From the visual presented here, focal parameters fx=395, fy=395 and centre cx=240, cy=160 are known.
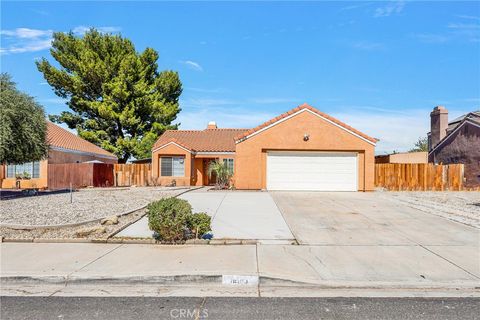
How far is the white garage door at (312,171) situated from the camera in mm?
21625

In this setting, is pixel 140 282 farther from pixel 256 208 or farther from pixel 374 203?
pixel 374 203

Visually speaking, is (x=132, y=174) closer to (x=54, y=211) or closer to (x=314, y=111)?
(x=314, y=111)

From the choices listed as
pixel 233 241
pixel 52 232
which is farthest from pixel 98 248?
pixel 233 241

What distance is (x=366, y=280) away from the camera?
6180 mm

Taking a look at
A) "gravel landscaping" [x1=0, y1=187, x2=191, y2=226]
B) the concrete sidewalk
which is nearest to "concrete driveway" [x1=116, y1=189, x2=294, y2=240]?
the concrete sidewalk

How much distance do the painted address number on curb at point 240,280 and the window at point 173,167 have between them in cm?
2341

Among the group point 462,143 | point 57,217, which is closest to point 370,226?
point 57,217

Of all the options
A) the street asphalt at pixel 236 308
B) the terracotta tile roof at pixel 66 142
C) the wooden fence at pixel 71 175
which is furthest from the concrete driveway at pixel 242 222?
the terracotta tile roof at pixel 66 142

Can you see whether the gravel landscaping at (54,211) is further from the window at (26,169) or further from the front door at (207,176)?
the front door at (207,176)

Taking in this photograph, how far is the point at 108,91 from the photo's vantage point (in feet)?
126

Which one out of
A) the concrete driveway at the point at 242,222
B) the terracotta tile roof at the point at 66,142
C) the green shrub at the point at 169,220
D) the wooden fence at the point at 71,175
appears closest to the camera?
the green shrub at the point at 169,220

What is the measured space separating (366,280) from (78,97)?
3852 centimetres

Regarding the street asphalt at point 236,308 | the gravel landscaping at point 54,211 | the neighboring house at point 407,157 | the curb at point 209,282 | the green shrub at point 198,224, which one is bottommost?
the street asphalt at point 236,308

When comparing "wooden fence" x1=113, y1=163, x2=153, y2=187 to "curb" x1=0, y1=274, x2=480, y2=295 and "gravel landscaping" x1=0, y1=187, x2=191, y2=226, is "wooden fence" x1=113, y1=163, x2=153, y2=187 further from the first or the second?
"curb" x1=0, y1=274, x2=480, y2=295
